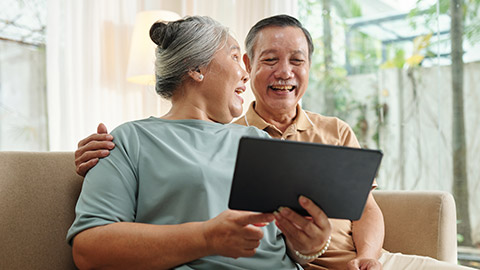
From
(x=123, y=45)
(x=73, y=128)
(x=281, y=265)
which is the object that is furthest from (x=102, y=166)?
(x=123, y=45)

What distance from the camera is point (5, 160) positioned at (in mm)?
1307

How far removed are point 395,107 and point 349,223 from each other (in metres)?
1.52

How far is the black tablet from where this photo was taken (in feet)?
2.99

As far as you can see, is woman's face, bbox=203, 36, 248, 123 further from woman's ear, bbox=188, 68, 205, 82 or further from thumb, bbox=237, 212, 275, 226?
thumb, bbox=237, 212, 275, 226

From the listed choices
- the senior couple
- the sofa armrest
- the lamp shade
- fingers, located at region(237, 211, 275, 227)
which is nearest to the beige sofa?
the senior couple

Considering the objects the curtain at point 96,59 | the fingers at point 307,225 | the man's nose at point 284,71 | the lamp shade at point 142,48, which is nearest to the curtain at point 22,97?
the curtain at point 96,59

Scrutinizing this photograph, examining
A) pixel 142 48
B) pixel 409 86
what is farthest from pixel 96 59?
pixel 409 86

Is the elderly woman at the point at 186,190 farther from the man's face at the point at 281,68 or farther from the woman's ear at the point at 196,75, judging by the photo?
the man's face at the point at 281,68

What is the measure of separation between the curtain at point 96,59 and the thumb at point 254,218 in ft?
6.64

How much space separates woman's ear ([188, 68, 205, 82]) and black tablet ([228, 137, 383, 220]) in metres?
0.51

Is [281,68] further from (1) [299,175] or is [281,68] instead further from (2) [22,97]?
(2) [22,97]

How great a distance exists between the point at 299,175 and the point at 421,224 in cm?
96

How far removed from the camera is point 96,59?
10.0 feet

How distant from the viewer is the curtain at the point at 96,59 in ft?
9.53
